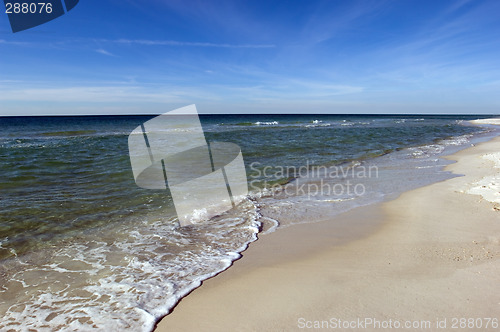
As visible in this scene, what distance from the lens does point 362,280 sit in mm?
3064

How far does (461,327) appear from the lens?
2.35 meters

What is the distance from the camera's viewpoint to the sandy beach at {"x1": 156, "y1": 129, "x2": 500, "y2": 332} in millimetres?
2488

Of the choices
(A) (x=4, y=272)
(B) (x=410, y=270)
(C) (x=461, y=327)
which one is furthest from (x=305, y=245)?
(A) (x=4, y=272)

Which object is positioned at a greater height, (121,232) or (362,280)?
(362,280)

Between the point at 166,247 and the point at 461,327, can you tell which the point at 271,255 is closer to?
the point at 166,247

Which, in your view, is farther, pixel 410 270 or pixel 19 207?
pixel 19 207

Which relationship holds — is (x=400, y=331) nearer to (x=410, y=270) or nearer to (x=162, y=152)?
(x=410, y=270)

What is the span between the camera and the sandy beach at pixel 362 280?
2488 mm

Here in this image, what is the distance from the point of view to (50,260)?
3.79 m

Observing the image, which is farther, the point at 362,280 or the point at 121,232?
the point at 121,232

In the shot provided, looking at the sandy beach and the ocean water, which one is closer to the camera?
the sandy beach

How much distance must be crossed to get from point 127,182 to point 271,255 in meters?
5.69

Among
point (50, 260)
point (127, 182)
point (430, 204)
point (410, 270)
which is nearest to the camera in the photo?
point (410, 270)

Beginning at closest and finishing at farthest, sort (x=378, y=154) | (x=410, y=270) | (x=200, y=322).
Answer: (x=200, y=322) → (x=410, y=270) → (x=378, y=154)
